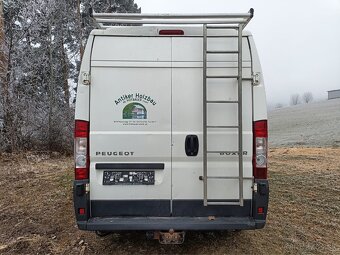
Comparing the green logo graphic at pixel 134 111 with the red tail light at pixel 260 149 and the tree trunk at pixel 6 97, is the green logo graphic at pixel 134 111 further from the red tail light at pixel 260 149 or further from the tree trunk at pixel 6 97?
the tree trunk at pixel 6 97

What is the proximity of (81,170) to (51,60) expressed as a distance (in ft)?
A: 53.6

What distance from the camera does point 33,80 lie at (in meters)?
18.2

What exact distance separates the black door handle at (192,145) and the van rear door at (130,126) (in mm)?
210

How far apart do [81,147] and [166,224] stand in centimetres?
130

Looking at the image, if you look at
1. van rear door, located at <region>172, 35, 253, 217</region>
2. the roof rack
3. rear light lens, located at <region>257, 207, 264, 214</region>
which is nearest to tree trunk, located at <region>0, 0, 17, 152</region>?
the roof rack

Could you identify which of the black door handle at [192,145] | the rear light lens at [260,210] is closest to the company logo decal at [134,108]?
the black door handle at [192,145]

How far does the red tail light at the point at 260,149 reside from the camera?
13.7ft

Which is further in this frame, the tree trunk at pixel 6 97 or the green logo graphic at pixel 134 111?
the tree trunk at pixel 6 97

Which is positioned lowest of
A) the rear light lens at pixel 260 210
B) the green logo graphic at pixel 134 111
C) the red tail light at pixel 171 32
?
the rear light lens at pixel 260 210

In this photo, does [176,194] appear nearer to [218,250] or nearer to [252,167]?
[252,167]

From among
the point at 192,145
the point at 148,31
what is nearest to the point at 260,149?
the point at 192,145

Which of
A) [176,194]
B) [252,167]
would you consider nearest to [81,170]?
[176,194]

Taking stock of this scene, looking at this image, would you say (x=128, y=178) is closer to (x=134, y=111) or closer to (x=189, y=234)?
(x=134, y=111)

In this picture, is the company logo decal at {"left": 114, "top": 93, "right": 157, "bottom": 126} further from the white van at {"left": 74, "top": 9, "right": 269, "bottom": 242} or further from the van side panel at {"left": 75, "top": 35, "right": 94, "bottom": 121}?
the van side panel at {"left": 75, "top": 35, "right": 94, "bottom": 121}
